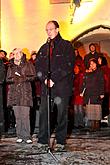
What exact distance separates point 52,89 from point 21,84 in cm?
92

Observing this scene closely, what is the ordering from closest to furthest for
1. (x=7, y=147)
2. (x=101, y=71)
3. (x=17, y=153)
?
(x=17, y=153), (x=7, y=147), (x=101, y=71)

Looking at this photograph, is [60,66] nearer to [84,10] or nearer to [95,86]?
[95,86]

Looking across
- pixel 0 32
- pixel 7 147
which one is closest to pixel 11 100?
pixel 7 147

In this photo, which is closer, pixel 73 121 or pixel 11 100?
pixel 11 100

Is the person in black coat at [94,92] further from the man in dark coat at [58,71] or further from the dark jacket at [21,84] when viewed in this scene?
the man in dark coat at [58,71]

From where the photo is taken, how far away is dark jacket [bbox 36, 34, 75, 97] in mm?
6277

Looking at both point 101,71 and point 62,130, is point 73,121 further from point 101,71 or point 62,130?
point 62,130

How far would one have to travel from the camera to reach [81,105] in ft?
31.0

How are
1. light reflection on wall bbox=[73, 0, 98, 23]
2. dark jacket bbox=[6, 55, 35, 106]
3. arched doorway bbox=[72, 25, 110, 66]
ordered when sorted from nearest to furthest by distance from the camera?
1. dark jacket bbox=[6, 55, 35, 106]
2. light reflection on wall bbox=[73, 0, 98, 23]
3. arched doorway bbox=[72, 25, 110, 66]

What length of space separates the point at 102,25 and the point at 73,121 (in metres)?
3.49

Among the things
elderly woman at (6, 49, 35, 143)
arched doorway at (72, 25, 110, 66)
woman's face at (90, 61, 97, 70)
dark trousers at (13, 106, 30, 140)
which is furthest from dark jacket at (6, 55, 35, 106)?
arched doorway at (72, 25, 110, 66)

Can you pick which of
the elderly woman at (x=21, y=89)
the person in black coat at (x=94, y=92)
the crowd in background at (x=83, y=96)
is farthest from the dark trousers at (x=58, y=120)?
the person in black coat at (x=94, y=92)

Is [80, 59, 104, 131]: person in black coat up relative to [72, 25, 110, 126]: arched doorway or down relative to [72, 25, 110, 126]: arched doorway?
down

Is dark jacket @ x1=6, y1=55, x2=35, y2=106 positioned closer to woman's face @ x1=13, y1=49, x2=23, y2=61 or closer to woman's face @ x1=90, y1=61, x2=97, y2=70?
woman's face @ x1=13, y1=49, x2=23, y2=61
